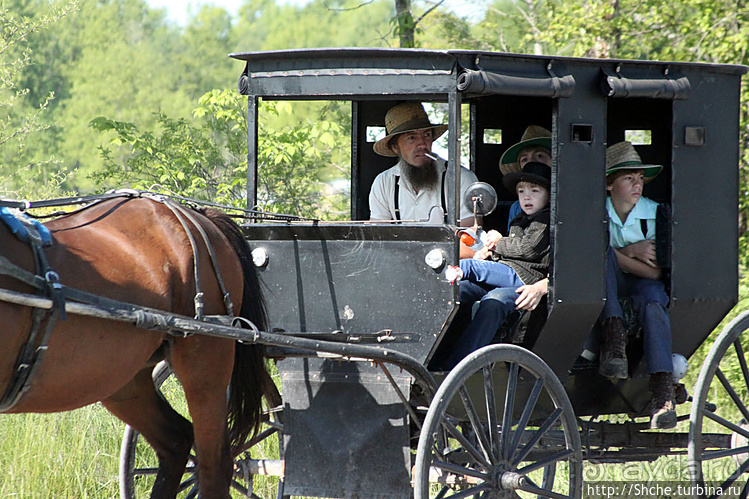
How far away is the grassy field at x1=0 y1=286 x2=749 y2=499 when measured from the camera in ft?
16.7

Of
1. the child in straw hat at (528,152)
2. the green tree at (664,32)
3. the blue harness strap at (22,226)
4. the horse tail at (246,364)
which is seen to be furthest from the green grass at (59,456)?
the green tree at (664,32)

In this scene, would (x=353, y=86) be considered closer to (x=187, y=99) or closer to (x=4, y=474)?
(x=4, y=474)

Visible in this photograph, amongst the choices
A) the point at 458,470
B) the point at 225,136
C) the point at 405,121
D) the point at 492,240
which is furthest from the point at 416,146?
the point at 225,136

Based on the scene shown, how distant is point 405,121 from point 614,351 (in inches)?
71.0

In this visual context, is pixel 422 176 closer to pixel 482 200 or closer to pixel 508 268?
pixel 508 268

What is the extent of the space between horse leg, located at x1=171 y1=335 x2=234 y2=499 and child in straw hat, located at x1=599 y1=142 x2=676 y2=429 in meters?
1.95

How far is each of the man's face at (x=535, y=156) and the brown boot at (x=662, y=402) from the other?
1371 mm

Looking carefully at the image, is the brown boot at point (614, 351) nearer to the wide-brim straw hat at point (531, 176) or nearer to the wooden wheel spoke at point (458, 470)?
the wide-brim straw hat at point (531, 176)

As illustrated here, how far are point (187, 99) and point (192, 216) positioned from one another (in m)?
39.1

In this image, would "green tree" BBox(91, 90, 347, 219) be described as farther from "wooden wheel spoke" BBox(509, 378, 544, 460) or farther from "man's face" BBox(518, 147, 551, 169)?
"wooden wheel spoke" BBox(509, 378, 544, 460)

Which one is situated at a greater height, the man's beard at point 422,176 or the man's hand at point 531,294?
the man's beard at point 422,176

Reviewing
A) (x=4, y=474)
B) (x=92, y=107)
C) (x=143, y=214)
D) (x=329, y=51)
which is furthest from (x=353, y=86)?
(x=92, y=107)

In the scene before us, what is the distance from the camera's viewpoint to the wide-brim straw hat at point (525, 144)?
5160mm

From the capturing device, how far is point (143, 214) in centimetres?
383
